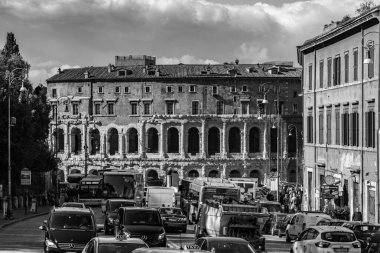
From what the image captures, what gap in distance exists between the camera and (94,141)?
141250 mm

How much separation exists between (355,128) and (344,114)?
2762 mm

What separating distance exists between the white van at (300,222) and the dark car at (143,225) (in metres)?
8.83

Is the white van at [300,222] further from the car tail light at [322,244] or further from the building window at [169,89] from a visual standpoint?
the building window at [169,89]

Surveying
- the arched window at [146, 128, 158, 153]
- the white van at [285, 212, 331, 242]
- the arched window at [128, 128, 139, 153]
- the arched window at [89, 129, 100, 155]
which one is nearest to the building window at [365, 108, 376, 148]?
the white van at [285, 212, 331, 242]

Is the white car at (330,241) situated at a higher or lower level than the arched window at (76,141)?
lower

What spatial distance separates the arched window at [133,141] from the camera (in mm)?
140250

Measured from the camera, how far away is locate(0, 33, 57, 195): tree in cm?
7606

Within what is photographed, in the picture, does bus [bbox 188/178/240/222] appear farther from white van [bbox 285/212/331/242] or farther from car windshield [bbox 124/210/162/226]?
car windshield [bbox 124/210/162/226]

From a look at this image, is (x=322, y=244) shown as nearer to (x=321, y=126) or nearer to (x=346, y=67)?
(x=346, y=67)

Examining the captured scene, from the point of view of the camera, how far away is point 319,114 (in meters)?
65.9

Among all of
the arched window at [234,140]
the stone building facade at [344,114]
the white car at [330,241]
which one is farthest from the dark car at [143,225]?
the arched window at [234,140]

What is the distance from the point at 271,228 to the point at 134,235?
17.6 m

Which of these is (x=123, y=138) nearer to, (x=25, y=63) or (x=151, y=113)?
(x=151, y=113)

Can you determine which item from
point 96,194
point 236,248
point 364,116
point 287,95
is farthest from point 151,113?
point 236,248
